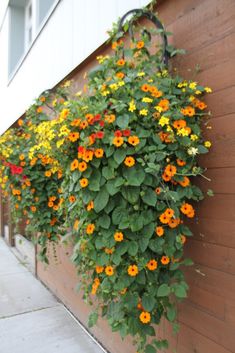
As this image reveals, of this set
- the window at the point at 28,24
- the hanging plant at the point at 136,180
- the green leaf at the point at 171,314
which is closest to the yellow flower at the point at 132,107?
the hanging plant at the point at 136,180

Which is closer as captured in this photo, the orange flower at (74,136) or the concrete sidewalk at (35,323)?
the orange flower at (74,136)

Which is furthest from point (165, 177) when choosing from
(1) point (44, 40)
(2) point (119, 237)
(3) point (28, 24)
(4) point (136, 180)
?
(3) point (28, 24)

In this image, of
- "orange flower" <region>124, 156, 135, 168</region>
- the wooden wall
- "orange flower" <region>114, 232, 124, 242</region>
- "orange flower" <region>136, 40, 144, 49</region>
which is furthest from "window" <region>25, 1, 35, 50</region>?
"orange flower" <region>114, 232, 124, 242</region>

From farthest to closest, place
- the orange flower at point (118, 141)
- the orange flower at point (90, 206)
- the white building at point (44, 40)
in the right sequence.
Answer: the white building at point (44, 40), the orange flower at point (90, 206), the orange flower at point (118, 141)

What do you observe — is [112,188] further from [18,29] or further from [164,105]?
[18,29]

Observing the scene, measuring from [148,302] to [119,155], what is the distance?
74cm

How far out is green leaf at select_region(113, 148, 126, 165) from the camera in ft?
5.13

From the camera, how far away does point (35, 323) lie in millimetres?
3354

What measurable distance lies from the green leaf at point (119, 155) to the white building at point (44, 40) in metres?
1.11

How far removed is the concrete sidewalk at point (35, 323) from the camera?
290 centimetres

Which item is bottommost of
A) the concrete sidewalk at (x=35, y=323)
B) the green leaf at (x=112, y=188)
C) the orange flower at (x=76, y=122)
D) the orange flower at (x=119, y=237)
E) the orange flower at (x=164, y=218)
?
the concrete sidewalk at (x=35, y=323)

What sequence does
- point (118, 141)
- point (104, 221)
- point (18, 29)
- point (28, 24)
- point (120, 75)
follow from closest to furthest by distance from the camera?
point (118, 141) → point (104, 221) → point (120, 75) → point (28, 24) → point (18, 29)

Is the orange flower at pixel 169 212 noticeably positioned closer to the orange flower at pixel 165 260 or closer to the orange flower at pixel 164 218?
the orange flower at pixel 164 218

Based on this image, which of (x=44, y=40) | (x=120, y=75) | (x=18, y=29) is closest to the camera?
(x=120, y=75)
